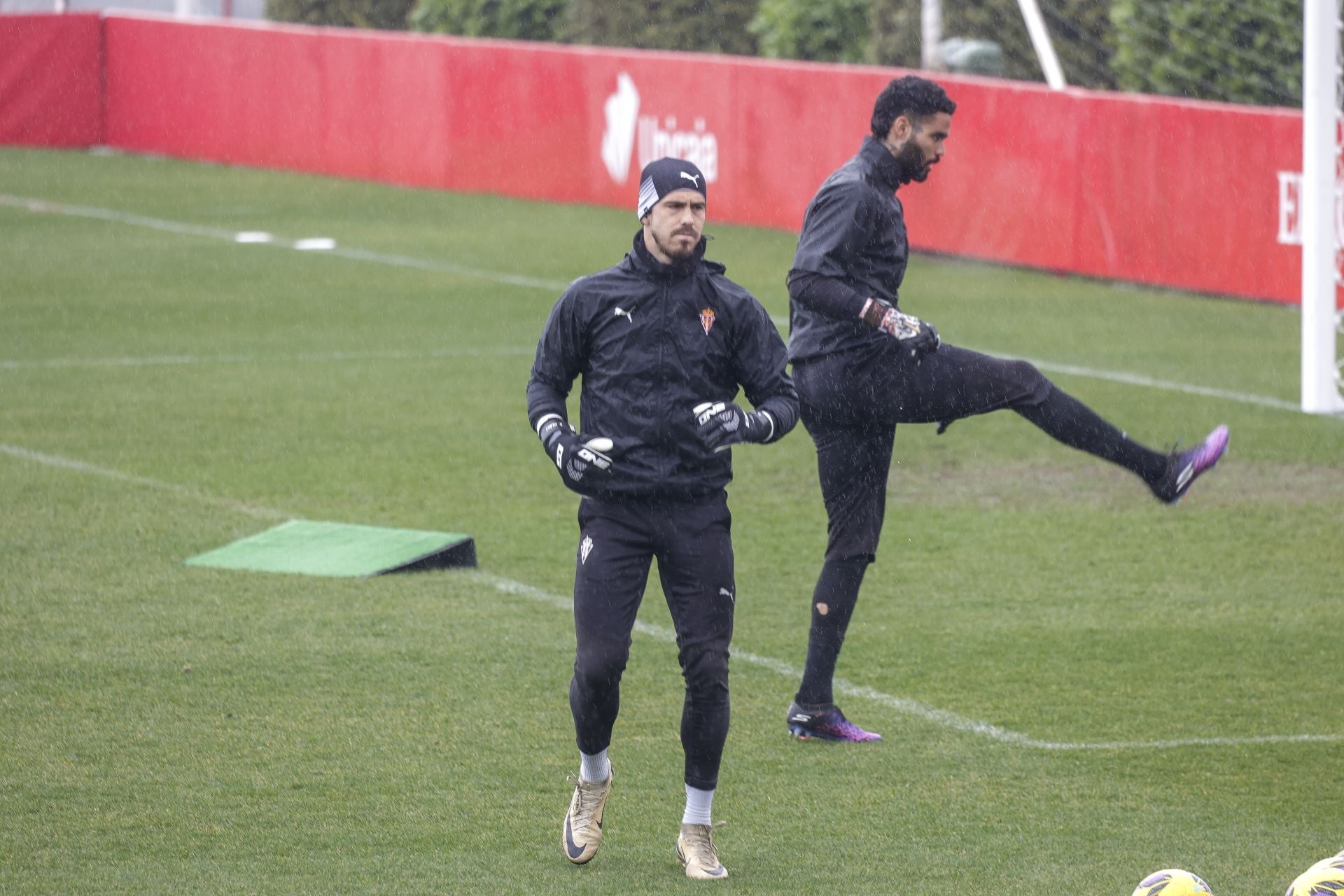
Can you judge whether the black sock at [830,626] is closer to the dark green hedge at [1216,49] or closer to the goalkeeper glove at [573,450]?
the goalkeeper glove at [573,450]

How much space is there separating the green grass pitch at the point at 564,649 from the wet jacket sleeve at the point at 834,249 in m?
1.57

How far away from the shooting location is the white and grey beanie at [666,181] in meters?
6.02

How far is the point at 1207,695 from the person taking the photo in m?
8.04

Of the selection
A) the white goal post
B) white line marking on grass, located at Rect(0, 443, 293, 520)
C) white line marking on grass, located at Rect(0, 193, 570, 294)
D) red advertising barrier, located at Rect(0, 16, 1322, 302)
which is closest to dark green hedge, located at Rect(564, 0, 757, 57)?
red advertising barrier, located at Rect(0, 16, 1322, 302)

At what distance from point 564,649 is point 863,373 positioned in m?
1.99

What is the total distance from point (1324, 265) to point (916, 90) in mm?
7411

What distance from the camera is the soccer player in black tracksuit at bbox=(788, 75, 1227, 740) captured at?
7.36 m

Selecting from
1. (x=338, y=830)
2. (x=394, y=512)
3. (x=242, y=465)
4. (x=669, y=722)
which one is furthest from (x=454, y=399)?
(x=338, y=830)

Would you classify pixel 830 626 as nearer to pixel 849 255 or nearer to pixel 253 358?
pixel 849 255

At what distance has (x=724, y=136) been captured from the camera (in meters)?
24.3

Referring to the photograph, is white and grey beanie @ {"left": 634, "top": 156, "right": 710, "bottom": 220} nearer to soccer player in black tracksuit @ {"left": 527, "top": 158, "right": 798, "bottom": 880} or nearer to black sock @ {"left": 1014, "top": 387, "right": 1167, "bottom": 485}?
soccer player in black tracksuit @ {"left": 527, "top": 158, "right": 798, "bottom": 880}

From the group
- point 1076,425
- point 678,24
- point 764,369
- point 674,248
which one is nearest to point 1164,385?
point 1076,425

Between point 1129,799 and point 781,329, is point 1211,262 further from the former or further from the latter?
point 1129,799

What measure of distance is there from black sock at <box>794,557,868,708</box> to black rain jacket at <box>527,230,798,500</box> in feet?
4.67
